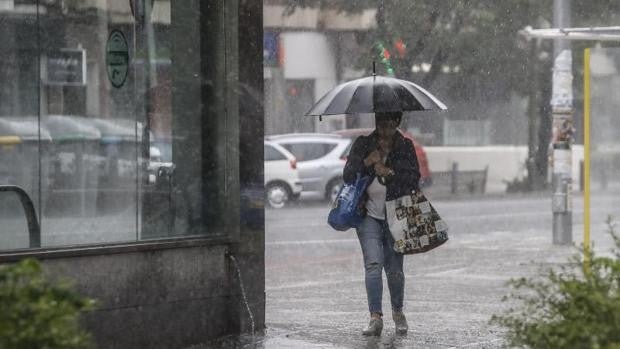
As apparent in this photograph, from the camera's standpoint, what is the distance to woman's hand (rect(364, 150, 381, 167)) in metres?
9.92

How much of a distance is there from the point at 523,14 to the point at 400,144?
28.8 m

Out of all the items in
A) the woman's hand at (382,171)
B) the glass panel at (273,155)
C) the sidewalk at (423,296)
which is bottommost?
the sidewalk at (423,296)

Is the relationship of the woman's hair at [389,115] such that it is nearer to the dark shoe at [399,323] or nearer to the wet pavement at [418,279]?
the dark shoe at [399,323]

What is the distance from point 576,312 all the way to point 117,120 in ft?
15.2

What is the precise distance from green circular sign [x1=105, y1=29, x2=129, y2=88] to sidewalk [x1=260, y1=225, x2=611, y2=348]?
6.77 feet

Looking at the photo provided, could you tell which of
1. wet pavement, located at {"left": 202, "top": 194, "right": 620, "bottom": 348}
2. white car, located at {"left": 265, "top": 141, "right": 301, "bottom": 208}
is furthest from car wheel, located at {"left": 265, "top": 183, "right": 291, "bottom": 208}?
wet pavement, located at {"left": 202, "top": 194, "right": 620, "bottom": 348}

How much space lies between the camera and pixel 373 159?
9922 millimetres

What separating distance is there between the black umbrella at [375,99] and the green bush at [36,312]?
17.1ft

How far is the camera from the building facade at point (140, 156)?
8625 mm

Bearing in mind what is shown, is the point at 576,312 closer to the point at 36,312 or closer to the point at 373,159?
the point at 36,312

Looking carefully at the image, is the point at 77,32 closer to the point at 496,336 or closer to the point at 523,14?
the point at 496,336

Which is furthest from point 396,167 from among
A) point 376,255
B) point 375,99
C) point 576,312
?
point 576,312

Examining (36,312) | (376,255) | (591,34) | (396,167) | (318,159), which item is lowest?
(376,255)

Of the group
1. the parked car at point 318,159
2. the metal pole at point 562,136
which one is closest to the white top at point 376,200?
the metal pole at point 562,136
